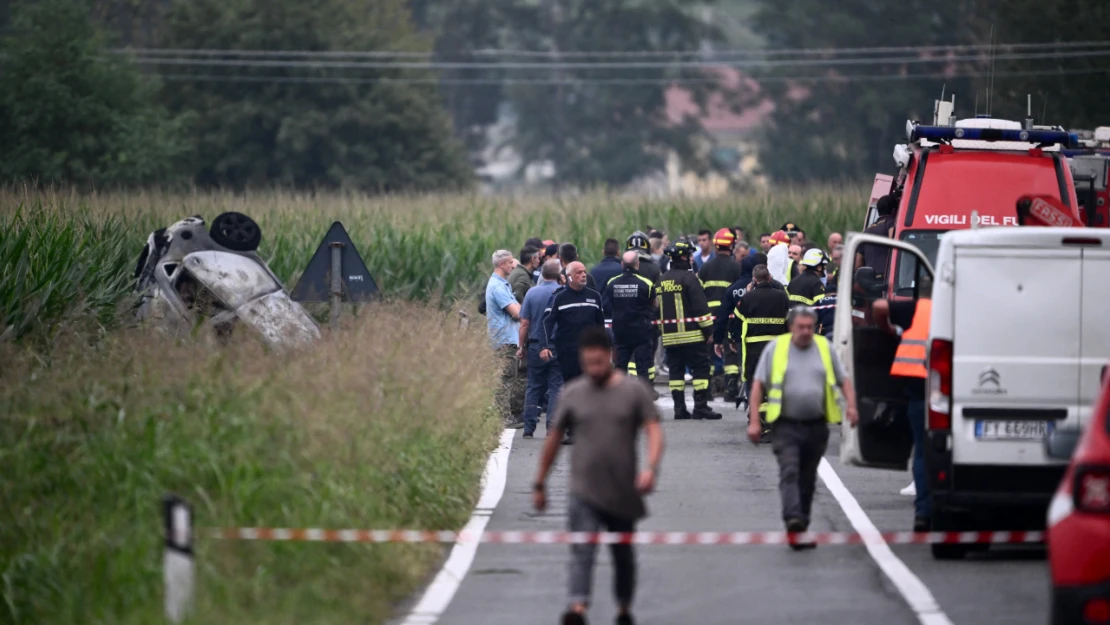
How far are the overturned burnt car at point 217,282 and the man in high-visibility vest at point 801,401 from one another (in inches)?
279

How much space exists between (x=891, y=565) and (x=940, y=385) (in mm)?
1159

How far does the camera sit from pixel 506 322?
19531mm

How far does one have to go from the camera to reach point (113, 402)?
11.6 m

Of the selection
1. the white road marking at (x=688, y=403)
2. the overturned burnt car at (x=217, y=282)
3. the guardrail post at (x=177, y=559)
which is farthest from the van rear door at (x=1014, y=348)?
the white road marking at (x=688, y=403)

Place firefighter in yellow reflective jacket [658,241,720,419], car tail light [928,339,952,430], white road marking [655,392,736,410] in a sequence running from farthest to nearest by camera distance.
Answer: white road marking [655,392,736,410] < firefighter in yellow reflective jacket [658,241,720,419] < car tail light [928,339,952,430]

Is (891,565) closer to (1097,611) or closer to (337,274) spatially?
(1097,611)

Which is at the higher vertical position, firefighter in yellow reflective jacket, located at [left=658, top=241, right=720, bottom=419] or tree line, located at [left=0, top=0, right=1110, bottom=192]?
tree line, located at [left=0, top=0, right=1110, bottom=192]

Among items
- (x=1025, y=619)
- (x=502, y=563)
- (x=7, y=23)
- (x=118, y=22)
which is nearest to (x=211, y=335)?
(x=502, y=563)

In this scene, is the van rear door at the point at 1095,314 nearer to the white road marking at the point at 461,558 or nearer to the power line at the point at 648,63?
the white road marking at the point at 461,558

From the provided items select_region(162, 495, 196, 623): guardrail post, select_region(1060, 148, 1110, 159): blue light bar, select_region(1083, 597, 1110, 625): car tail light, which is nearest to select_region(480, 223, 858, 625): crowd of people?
select_region(162, 495, 196, 623): guardrail post

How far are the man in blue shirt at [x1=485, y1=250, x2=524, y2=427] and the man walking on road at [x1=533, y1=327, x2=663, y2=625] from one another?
934 cm

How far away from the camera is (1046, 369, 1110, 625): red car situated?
7832mm

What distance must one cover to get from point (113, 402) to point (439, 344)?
5046 millimetres

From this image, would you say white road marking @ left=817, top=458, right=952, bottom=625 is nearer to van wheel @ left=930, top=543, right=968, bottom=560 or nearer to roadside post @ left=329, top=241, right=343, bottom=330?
van wheel @ left=930, top=543, right=968, bottom=560
